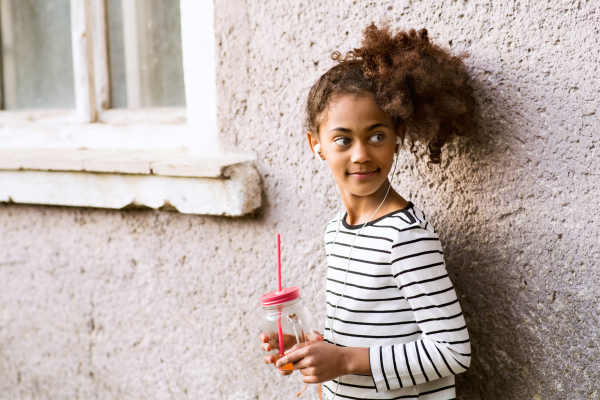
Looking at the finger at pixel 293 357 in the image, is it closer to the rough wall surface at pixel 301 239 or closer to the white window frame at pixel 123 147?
the rough wall surface at pixel 301 239

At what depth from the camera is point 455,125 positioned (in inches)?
53.8

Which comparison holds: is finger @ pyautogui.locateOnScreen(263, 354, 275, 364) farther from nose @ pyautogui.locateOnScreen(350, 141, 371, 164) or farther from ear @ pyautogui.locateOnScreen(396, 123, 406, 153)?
ear @ pyautogui.locateOnScreen(396, 123, 406, 153)

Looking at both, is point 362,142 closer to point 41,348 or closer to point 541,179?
point 541,179

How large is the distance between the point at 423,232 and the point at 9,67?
255cm

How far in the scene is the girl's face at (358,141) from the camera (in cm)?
125

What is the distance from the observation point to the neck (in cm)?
136

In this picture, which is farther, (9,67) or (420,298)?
(9,67)

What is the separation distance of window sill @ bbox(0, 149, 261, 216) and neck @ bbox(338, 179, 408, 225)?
53cm

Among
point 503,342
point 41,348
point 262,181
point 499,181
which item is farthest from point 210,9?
point 41,348

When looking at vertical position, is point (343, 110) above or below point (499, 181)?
above

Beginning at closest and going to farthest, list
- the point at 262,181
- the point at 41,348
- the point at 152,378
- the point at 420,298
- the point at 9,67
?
1. the point at 420,298
2. the point at 262,181
3. the point at 152,378
4. the point at 41,348
5. the point at 9,67

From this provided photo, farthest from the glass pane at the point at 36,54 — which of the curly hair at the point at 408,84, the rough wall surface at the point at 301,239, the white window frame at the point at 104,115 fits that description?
the curly hair at the point at 408,84

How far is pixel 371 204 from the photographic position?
1.39m

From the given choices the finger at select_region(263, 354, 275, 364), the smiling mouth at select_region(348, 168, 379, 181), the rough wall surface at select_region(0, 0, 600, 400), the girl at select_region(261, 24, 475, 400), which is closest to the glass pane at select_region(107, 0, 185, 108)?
the rough wall surface at select_region(0, 0, 600, 400)
